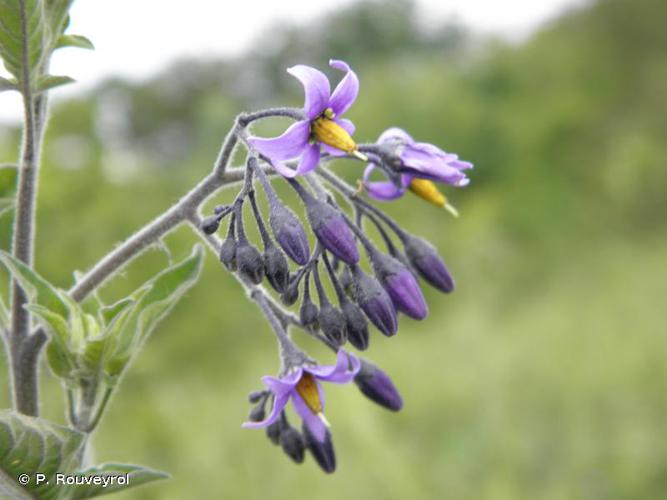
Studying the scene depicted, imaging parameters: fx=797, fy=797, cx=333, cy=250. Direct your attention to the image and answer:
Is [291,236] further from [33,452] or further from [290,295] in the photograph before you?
[33,452]

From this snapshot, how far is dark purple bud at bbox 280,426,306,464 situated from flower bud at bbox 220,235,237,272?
0.47 meters

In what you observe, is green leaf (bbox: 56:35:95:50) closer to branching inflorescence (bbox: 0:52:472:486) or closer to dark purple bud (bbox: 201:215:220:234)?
branching inflorescence (bbox: 0:52:472:486)

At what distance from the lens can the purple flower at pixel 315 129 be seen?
144 cm

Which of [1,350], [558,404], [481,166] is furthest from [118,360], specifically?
[481,166]

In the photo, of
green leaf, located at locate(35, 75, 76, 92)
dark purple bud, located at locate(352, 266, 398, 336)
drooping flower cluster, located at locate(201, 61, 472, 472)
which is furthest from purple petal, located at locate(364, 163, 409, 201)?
green leaf, located at locate(35, 75, 76, 92)

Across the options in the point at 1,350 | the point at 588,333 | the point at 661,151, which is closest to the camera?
the point at 1,350

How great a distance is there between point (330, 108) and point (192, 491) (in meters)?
5.53

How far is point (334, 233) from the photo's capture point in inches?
59.8

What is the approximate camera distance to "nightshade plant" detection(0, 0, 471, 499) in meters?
1.51

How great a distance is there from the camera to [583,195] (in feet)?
49.5

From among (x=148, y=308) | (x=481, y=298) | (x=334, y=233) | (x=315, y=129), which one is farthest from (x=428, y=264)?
(x=481, y=298)

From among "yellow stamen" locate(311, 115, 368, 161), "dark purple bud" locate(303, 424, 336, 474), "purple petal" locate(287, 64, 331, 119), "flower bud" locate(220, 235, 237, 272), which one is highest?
"purple petal" locate(287, 64, 331, 119)

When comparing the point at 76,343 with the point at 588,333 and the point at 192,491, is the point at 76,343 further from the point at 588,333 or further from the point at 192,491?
the point at 588,333

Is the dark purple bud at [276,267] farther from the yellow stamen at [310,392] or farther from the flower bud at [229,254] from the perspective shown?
the yellow stamen at [310,392]
